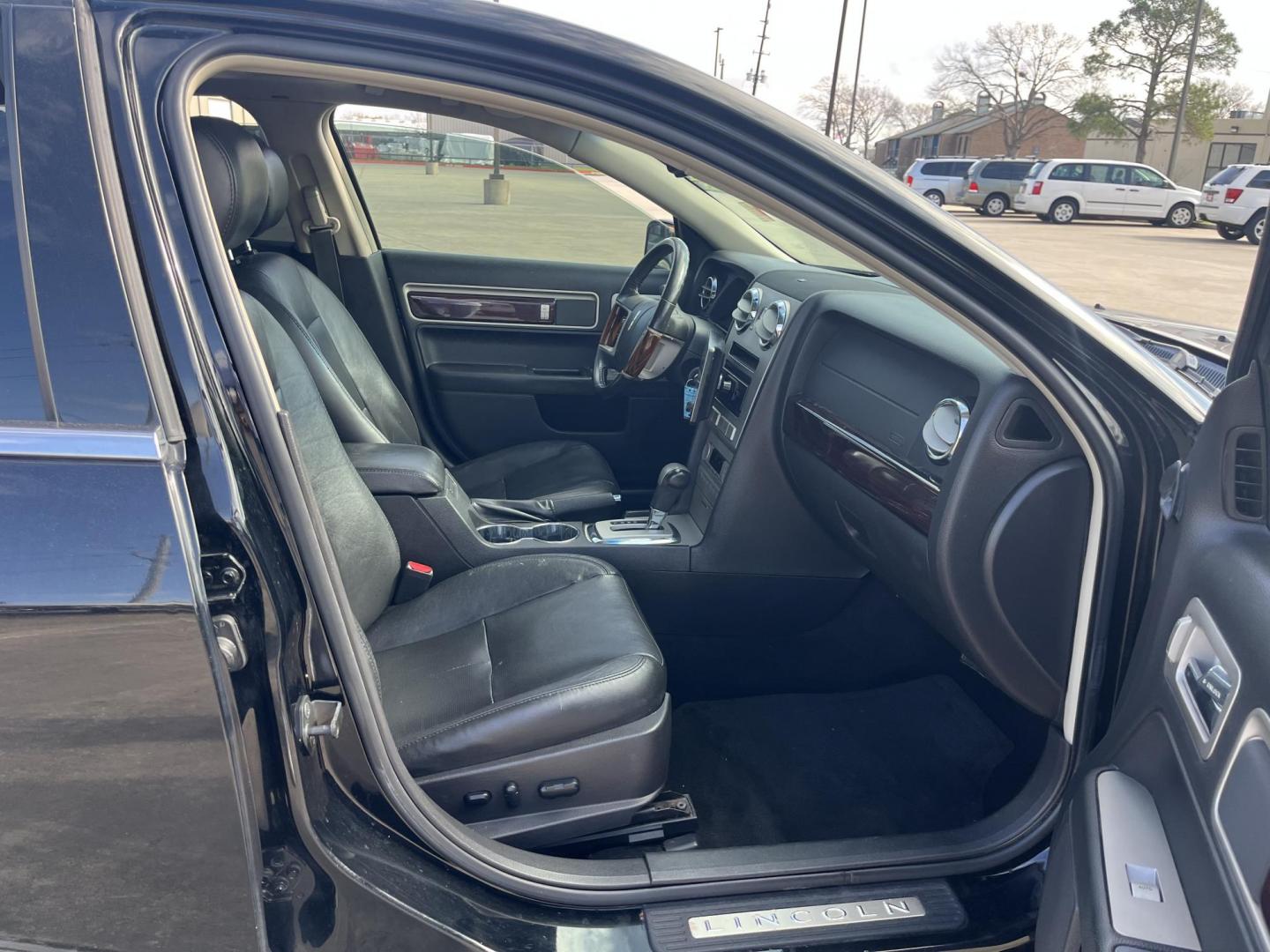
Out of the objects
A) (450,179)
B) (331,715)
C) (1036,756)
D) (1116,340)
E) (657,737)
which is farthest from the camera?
(450,179)

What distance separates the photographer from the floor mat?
1990 millimetres

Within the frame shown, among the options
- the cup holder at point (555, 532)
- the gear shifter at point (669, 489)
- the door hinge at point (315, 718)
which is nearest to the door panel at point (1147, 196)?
the gear shifter at point (669, 489)

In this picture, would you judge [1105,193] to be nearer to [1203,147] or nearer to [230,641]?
[1203,147]

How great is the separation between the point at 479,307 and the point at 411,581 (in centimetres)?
151

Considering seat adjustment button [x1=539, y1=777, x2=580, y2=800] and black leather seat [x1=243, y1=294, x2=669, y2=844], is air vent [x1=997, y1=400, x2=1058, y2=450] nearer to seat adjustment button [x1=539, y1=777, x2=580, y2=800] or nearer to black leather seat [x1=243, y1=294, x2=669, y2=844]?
black leather seat [x1=243, y1=294, x2=669, y2=844]

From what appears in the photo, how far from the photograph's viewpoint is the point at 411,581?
2178 mm

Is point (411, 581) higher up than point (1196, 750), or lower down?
lower down

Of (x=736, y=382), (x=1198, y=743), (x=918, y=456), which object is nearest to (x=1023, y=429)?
(x=918, y=456)

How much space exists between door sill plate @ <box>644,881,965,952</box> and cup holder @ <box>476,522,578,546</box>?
1.12 meters

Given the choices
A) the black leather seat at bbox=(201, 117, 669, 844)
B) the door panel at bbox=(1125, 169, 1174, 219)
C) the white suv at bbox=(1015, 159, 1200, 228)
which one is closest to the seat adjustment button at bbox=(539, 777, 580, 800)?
the black leather seat at bbox=(201, 117, 669, 844)

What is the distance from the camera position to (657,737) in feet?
5.32

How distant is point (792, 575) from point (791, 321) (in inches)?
24.7

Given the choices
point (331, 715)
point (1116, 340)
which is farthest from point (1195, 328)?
point (331, 715)

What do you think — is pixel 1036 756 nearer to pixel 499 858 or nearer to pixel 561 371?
pixel 499 858
